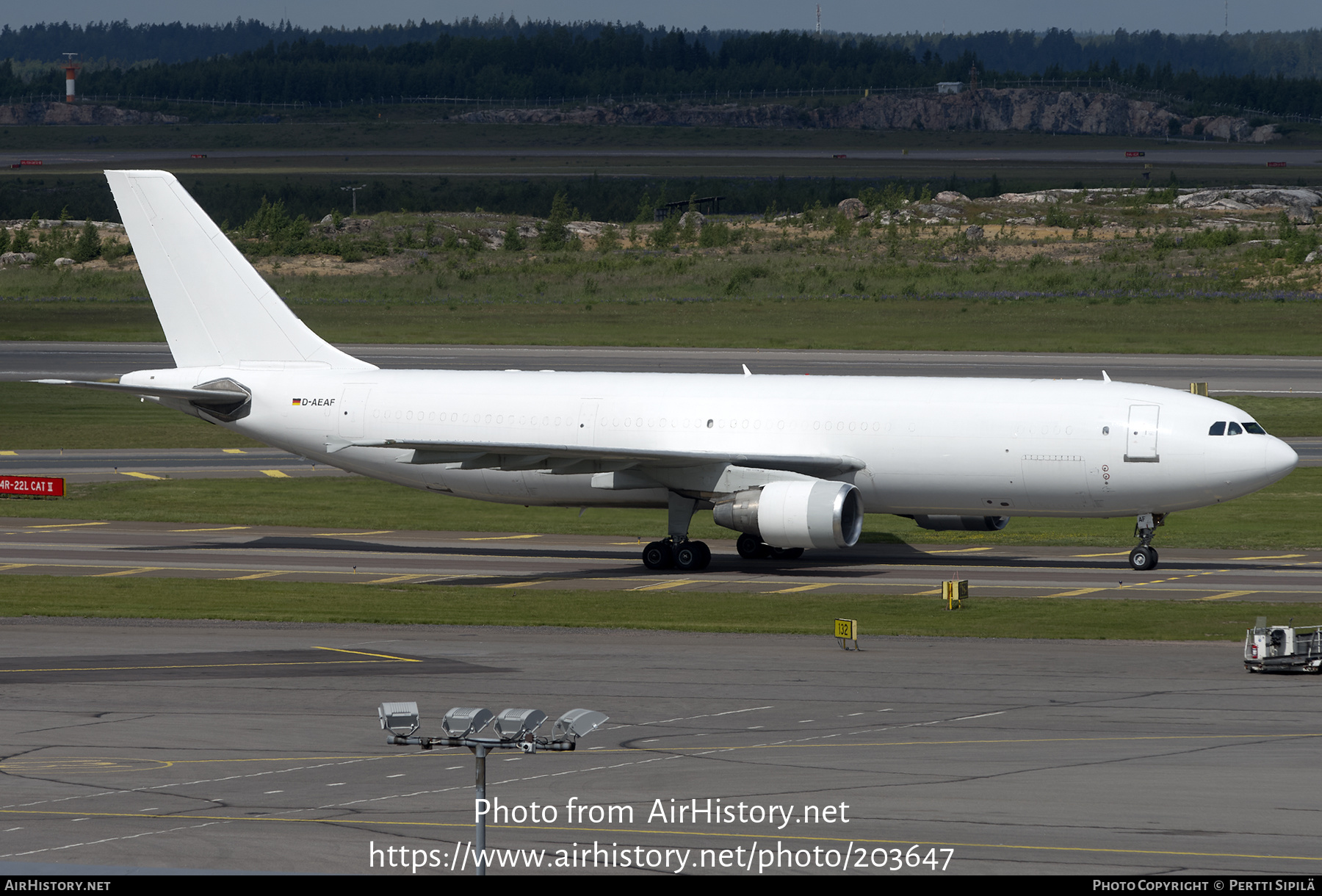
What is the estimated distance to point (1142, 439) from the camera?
1676 inches

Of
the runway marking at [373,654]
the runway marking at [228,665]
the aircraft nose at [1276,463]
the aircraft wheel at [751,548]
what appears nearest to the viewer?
the runway marking at [228,665]

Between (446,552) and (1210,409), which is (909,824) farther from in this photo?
(446,552)

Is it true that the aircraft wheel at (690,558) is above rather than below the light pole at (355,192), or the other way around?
below

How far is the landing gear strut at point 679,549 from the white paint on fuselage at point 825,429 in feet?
2.63

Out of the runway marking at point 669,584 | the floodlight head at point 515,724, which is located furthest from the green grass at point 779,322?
the floodlight head at point 515,724

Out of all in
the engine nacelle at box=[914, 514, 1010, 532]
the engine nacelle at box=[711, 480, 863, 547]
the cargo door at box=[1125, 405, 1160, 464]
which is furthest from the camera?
the engine nacelle at box=[914, 514, 1010, 532]

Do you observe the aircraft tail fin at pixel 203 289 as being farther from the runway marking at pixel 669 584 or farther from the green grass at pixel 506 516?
the runway marking at pixel 669 584

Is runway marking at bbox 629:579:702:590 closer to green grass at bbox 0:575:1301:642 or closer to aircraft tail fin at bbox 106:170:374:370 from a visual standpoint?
green grass at bbox 0:575:1301:642

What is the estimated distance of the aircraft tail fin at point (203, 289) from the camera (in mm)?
50594

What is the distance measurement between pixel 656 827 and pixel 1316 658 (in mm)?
16580

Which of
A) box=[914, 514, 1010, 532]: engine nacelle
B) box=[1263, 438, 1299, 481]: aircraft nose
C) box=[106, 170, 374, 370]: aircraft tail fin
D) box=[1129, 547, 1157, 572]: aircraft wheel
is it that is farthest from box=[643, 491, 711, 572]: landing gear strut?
box=[1263, 438, 1299, 481]: aircraft nose

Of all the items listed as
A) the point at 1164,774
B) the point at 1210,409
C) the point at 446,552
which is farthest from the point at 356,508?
the point at 1164,774

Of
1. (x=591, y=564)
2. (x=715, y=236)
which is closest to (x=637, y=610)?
(x=591, y=564)

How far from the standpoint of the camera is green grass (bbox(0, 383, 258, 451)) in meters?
70.7
